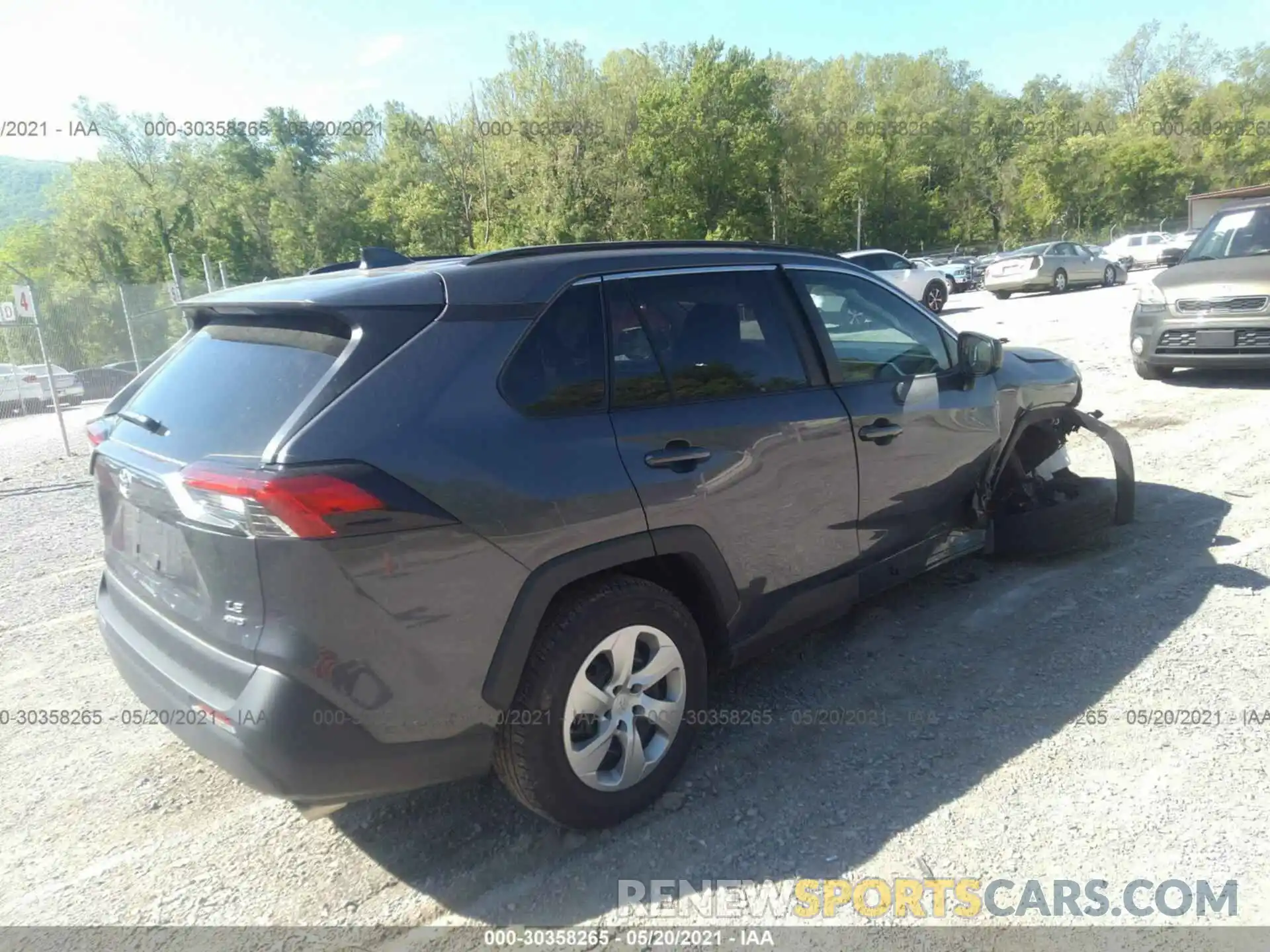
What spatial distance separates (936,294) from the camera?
2167 cm

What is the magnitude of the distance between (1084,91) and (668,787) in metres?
89.1

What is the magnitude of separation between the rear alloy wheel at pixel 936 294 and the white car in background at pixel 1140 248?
2034cm

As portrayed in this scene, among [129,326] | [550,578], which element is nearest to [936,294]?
[129,326]

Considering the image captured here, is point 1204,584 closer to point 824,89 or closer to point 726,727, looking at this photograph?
point 726,727

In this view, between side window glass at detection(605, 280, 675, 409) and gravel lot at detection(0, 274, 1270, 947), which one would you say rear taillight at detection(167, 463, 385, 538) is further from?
gravel lot at detection(0, 274, 1270, 947)

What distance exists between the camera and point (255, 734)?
2.22 meters

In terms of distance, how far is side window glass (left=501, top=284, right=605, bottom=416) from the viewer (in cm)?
262

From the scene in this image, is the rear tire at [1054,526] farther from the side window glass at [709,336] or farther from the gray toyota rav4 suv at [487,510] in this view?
the side window glass at [709,336]

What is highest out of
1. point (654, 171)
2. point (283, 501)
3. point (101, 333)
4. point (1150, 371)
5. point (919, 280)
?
point (654, 171)

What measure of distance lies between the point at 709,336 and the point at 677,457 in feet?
1.97

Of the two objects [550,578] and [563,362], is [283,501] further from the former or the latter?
[563,362]

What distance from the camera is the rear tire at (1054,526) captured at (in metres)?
4.57

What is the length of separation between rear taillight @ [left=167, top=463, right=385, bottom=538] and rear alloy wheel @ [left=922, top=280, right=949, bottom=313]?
2133cm

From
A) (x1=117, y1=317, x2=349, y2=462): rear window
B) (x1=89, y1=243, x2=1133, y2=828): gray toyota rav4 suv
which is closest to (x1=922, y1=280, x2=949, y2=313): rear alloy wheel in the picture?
(x1=89, y1=243, x2=1133, y2=828): gray toyota rav4 suv
